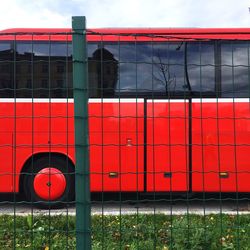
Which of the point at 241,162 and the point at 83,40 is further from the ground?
the point at 83,40

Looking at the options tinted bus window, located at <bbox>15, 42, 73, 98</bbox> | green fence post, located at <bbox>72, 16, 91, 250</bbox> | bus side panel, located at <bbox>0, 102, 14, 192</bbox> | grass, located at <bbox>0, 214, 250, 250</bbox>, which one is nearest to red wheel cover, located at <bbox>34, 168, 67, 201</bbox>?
bus side panel, located at <bbox>0, 102, 14, 192</bbox>

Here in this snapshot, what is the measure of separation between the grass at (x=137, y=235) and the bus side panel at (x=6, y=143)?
217 cm

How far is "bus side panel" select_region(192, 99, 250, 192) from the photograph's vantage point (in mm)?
8102

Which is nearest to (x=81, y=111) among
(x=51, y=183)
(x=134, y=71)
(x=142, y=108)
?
(x=142, y=108)

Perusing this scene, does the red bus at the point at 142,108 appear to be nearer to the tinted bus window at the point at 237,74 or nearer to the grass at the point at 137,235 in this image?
the tinted bus window at the point at 237,74

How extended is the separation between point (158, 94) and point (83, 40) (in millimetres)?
4433

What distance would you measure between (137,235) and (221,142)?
3370 mm

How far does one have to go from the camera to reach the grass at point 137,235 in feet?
16.2

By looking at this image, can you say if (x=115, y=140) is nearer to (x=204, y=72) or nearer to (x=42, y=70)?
(x=42, y=70)

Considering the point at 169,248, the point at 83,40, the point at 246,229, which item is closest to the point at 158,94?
the point at 246,229

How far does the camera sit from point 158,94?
317 inches

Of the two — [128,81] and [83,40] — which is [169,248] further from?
[128,81]

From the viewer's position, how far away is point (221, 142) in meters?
8.16

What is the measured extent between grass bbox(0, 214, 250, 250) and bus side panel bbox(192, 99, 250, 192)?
206 centimetres
